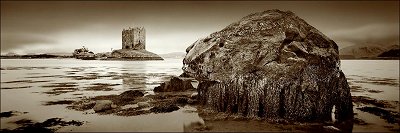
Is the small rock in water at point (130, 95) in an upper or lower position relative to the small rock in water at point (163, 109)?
upper

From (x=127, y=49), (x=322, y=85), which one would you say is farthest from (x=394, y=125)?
(x=127, y=49)

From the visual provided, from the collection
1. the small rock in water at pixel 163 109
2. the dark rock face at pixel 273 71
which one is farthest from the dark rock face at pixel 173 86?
the small rock in water at pixel 163 109

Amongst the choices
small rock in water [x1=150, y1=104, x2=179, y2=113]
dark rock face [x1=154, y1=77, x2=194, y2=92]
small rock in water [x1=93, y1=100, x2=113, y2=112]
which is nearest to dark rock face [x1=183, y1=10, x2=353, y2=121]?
small rock in water [x1=150, y1=104, x2=179, y2=113]

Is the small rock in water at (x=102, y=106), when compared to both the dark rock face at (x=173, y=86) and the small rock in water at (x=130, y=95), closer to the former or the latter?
the small rock in water at (x=130, y=95)

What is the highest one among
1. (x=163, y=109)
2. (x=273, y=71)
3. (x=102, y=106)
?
(x=273, y=71)

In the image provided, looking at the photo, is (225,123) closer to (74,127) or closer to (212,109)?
(212,109)

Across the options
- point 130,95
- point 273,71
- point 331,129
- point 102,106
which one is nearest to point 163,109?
point 102,106

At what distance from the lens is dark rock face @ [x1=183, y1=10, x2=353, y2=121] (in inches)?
315

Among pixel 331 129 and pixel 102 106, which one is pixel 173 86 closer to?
pixel 102 106

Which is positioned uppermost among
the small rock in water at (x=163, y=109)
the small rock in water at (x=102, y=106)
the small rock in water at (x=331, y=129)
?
the small rock in water at (x=102, y=106)

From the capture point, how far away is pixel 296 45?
8.76m

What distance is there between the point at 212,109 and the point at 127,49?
316ft

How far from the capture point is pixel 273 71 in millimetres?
8289

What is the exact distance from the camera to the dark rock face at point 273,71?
800 centimetres
